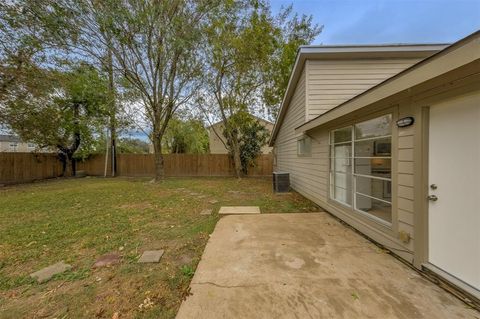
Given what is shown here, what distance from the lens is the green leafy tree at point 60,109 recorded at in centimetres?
854

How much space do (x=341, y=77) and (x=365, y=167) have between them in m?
3.16

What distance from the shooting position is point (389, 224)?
316cm

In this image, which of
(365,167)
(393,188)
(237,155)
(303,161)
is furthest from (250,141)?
(393,188)

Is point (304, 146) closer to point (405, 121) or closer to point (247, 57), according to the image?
point (405, 121)

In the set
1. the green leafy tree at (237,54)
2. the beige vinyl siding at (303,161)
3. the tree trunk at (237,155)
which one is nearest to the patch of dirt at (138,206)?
the beige vinyl siding at (303,161)

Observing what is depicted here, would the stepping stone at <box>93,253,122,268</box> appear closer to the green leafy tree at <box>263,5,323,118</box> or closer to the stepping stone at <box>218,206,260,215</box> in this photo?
the stepping stone at <box>218,206,260,215</box>

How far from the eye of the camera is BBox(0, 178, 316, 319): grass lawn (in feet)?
6.84

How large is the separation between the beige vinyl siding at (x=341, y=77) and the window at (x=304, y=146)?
0.86 metres

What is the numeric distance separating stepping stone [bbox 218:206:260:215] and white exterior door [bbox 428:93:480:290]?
139 inches

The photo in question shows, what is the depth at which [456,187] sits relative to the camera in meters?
2.21

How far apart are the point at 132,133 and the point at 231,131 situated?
24.1 ft

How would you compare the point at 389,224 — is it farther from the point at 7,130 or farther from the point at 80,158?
the point at 80,158

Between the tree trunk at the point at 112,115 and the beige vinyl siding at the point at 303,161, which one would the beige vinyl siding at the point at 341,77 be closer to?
the beige vinyl siding at the point at 303,161

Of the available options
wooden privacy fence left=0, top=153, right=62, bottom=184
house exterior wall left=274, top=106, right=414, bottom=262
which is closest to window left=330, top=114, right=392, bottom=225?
house exterior wall left=274, top=106, right=414, bottom=262
